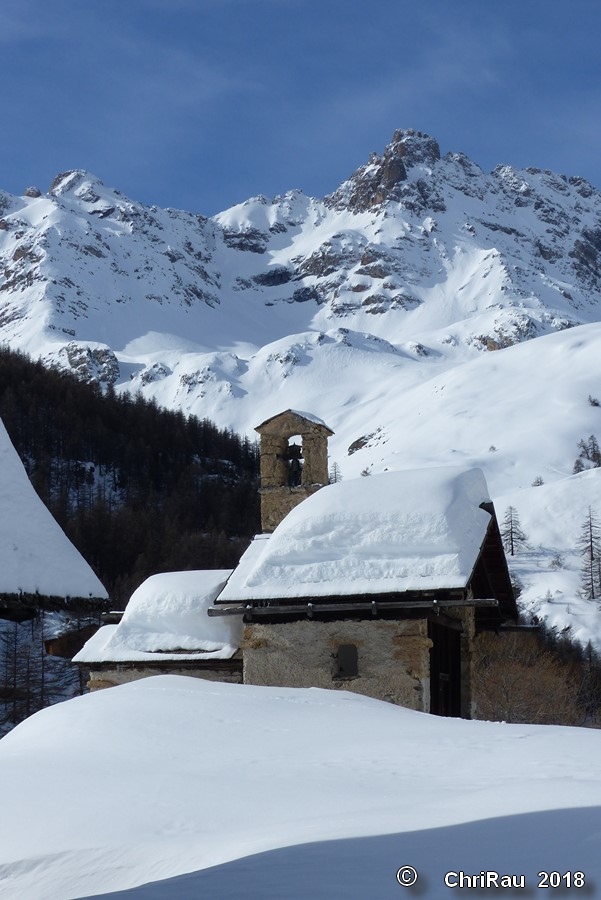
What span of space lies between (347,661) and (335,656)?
17cm

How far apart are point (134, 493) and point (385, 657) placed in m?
61.7

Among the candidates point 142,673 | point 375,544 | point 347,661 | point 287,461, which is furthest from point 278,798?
point 287,461

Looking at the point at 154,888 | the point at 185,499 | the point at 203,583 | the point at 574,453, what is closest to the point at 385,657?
the point at 203,583

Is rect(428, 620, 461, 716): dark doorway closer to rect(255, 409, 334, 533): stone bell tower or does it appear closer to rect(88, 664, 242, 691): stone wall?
rect(88, 664, 242, 691): stone wall

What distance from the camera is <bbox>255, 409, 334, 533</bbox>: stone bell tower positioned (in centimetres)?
2012

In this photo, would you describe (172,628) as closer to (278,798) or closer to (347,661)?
(347,661)

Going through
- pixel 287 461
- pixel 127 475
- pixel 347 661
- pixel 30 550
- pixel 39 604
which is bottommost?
pixel 347 661

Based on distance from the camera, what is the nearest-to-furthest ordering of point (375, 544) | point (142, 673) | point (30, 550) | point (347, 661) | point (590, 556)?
point (30, 550) < point (347, 661) < point (375, 544) < point (142, 673) < point (590, 556)

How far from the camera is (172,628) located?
18.4m

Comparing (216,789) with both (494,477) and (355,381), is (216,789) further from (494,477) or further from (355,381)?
(355,381)

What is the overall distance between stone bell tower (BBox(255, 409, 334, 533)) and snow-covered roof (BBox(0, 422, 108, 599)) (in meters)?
11.2

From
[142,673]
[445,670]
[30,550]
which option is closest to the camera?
[30,550]

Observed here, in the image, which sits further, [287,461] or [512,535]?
[512,535]

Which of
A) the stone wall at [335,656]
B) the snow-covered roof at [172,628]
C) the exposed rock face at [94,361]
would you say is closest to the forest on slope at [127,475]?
the snow-covered roof at [172,628]
